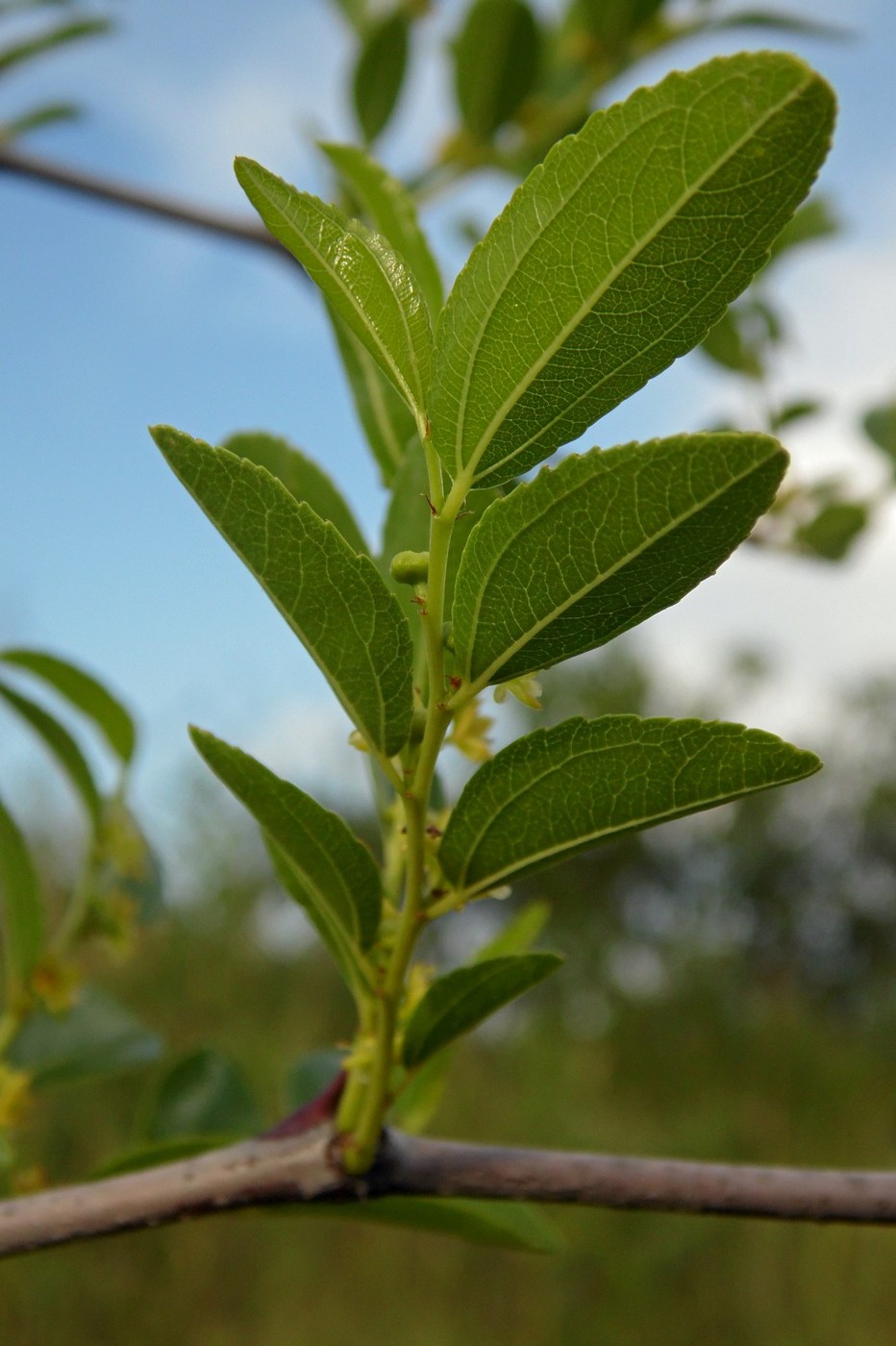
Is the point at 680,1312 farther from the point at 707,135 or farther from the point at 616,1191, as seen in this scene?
the point at 707,135

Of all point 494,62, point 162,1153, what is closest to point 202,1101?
point 162,1153

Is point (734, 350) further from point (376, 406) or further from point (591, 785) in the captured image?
point (591, 785)

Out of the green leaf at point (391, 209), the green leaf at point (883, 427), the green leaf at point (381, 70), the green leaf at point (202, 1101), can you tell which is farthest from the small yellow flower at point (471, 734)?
the green leaf at point (883, 427)

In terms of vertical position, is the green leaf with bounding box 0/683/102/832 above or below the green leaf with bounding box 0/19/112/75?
below

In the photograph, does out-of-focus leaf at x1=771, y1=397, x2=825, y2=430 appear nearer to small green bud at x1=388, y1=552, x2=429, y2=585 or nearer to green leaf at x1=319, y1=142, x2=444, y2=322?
green leaf at x1=319, y1=142, x2=444, y2=322

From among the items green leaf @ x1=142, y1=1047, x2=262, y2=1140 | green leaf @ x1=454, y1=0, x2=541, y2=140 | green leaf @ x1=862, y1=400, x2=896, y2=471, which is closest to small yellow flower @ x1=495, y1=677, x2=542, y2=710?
green leaf @ x1=142, y1=1047, x2=262, y2=1140

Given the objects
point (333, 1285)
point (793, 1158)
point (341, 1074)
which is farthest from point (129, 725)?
point (793, 1158)
